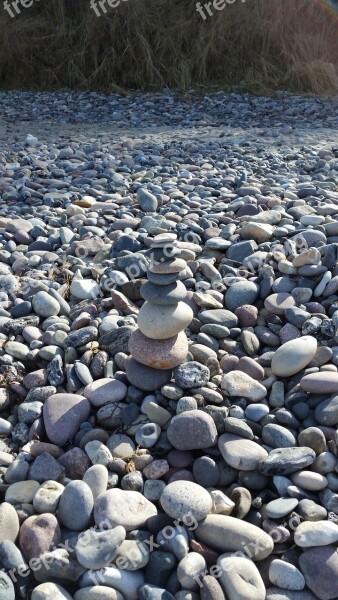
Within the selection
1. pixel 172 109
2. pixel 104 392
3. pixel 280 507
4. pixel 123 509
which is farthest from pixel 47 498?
pixel 172 109

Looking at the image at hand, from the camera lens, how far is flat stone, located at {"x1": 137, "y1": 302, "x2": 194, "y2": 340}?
246 centimetres

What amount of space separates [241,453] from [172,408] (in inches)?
13.3

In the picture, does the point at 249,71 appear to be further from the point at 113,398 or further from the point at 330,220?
the point at 113,398

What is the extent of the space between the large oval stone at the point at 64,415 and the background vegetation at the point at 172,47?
7.95m

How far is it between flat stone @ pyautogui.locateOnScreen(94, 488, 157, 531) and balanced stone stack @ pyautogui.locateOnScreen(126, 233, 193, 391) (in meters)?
0.49

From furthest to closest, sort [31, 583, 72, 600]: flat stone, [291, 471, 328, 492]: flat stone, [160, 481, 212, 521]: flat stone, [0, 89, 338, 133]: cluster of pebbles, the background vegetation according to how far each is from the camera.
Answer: the background vegetation → [0, 89, 338, 133]: cluster of pebbles → [291, 471, 328, 492]: flat stone → [160, 481, 212, 521]: flat stone → [31, 583, 72, 600]: flat stone

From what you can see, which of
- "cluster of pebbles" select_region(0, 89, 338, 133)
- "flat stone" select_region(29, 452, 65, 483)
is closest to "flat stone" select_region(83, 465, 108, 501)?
"flat stone" select_region(29, 452, 65, 483)

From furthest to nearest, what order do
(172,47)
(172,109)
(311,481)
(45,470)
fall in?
(172,47) < (172,109) < (45,470) < (311,481)

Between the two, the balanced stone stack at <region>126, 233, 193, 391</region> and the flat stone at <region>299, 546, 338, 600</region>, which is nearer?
the flat stone at <region>299, 546, 338, 600</region>

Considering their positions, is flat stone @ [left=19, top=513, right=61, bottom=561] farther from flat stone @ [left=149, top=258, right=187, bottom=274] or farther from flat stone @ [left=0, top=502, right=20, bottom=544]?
flat stone @ [left=149, top=258, right=187, bottom=274]

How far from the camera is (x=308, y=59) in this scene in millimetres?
10203

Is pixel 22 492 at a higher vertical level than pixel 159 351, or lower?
lower

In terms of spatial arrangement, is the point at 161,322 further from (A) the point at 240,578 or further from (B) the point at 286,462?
(A) the point at 240,578

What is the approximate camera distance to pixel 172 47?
9.85m
